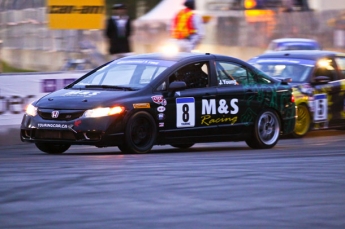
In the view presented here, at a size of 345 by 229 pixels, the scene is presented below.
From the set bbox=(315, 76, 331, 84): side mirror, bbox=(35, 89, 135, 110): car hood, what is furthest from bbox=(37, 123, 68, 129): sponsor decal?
bbox=(315, 76, 331, 84): side mirror

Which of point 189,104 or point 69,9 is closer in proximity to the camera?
point 189,104

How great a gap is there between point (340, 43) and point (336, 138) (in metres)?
18.4

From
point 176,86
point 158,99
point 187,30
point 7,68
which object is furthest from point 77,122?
point 187,30

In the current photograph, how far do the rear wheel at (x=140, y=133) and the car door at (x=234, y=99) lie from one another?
3.60ft

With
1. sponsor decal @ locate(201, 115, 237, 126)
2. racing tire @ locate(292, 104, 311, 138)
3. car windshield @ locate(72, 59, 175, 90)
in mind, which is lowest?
racing tire @ locate(292, 104, 311, 138)

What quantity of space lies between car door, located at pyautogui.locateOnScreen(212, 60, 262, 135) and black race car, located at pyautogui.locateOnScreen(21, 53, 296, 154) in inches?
0.5

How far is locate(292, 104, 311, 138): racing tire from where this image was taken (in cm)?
1525

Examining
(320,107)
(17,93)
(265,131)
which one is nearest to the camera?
(265,131)

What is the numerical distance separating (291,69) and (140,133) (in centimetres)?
481

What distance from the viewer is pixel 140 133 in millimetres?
11578

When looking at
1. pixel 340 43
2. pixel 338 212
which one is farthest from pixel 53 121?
pixel 340 43

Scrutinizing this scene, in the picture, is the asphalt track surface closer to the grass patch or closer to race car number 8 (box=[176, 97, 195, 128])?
race car number 8 (box=[176, 97, 195, 128])

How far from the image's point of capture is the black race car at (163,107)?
445 inches

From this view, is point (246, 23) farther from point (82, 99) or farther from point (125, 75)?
point (82, 99)
